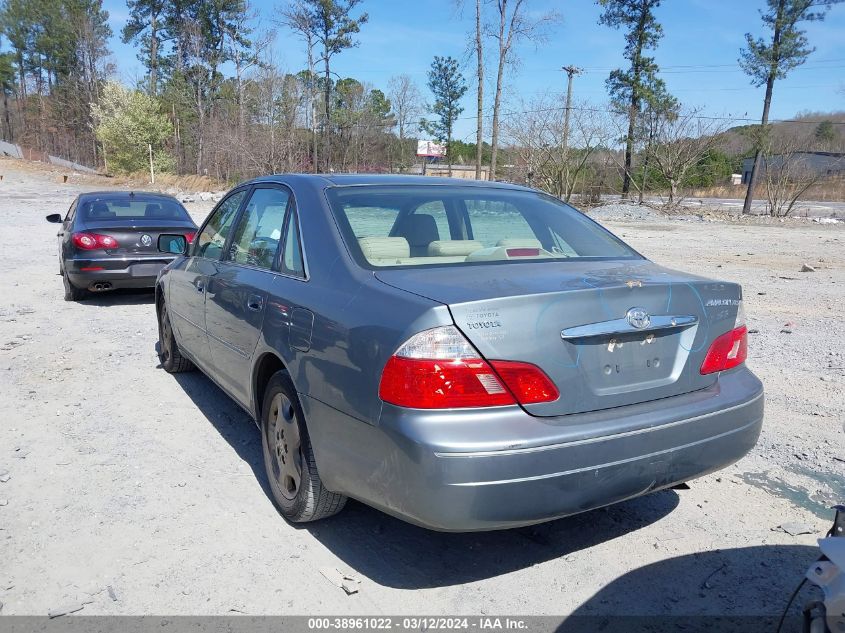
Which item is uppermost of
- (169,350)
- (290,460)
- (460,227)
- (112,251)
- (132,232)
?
(460,227)

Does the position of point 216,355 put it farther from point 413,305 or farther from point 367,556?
point 413,305

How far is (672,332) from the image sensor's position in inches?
→ 107

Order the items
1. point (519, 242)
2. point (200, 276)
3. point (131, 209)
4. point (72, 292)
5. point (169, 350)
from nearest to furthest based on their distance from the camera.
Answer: point (519, 242), point (200, 276), point (169, 350), point (72, 292), point (131, 209)

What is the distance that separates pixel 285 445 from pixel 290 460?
9 cm

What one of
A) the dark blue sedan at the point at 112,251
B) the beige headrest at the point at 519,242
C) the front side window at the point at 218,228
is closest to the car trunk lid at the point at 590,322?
the beige headrest at the point at 519,242

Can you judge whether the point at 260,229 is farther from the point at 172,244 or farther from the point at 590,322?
the point at 590,322

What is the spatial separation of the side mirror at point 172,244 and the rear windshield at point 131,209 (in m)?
3.92

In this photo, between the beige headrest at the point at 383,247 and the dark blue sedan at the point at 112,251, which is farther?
the dark blue sedan at the point at 112,251

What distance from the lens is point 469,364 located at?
2369mm

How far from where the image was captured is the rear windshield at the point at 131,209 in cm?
900

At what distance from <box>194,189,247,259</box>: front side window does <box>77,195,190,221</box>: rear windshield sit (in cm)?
465

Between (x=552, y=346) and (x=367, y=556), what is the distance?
1348mm

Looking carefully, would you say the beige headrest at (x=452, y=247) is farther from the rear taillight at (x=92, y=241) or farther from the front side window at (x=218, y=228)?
the rear taillight at (x=92, y=241)

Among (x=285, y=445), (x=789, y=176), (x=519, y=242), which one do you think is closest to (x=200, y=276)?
(x=285, y=445)
